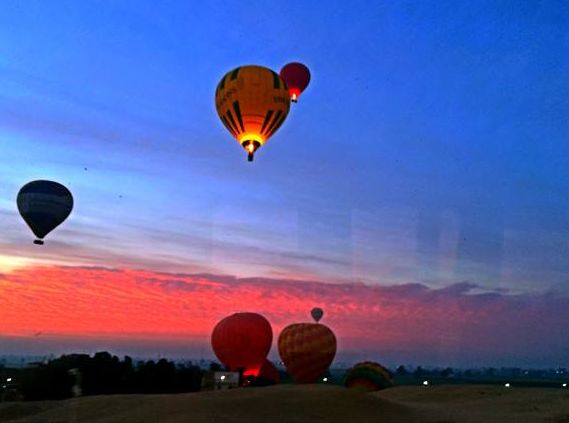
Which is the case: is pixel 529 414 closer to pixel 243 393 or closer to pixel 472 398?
pixel 472 398

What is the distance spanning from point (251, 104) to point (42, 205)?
12737mm

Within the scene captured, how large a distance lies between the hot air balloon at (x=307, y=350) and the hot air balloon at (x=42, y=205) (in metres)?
16.8

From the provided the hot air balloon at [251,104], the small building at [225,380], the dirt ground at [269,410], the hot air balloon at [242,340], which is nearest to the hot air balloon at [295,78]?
the hot air balloon at [251,104]

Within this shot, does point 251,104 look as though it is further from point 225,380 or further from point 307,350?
point 307,350

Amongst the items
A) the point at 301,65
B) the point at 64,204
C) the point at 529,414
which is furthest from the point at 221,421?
the point at 301,65

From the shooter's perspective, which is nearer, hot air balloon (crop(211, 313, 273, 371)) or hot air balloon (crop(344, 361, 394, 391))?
hot air balloon (crop(211, 313, 273, 371))

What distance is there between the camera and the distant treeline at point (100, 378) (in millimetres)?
38938

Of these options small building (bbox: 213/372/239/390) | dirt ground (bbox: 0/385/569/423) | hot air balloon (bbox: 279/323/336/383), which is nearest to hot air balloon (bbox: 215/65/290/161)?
dirt ground (bbox: 0/385/569/423)

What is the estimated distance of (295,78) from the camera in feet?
127

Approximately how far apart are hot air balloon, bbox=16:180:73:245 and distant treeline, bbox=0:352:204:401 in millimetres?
8619

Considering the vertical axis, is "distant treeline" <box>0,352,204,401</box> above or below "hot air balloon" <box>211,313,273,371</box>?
below

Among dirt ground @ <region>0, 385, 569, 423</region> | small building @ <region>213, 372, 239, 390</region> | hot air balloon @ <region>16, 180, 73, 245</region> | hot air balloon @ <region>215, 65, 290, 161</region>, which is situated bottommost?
dirt ground @ <region>0, 385, 569, 423</region>

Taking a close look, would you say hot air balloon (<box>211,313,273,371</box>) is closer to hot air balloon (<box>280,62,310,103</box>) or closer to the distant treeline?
the distant treeline

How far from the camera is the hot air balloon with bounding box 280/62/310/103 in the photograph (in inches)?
1518
